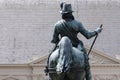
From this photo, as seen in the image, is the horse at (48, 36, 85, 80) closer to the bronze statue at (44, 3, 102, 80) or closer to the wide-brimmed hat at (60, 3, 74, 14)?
the bronze statue at (44, 3, 102, 80)

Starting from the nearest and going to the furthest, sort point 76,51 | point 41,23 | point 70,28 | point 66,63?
point 66,63
point 76,51
point 70,28
point 41,23

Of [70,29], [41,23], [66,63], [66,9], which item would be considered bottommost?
[41,23]

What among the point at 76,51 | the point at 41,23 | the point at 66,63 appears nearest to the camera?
the point at 66,63

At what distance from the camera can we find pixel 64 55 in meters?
A: 7.32

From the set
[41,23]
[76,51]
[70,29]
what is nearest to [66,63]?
[76,51]

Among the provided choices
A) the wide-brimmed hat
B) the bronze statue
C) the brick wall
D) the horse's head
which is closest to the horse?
the horse's head

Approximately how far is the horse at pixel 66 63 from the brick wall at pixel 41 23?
123ft

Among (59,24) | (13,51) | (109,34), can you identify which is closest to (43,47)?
(13,51)

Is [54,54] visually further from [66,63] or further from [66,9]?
[66,9]

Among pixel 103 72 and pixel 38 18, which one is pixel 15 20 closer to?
pixel 38 18

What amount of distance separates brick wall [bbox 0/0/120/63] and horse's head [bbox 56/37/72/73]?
37.7 metres

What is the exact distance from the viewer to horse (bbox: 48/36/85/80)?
7262 millimetres

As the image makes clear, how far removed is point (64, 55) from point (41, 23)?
133ft

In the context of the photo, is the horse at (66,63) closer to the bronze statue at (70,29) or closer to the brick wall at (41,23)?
the bronze statue at (70,29)
